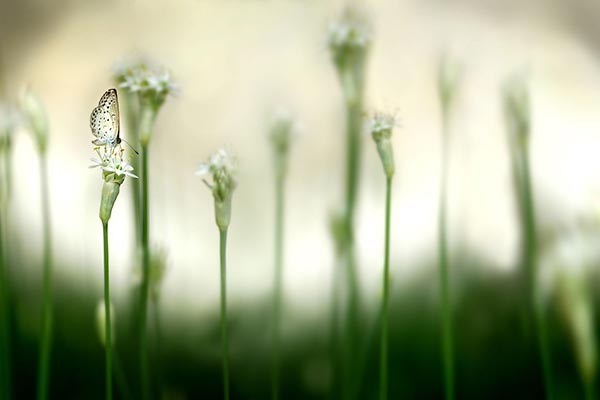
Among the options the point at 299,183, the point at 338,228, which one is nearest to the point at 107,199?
the point at 338,228

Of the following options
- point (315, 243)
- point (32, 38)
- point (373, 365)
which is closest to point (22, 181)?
point (32, 38)

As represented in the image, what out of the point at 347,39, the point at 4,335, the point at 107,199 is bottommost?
the point at 4,335

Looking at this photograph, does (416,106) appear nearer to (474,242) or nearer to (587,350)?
(474,242)

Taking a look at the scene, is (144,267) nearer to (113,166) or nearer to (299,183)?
(113,166)

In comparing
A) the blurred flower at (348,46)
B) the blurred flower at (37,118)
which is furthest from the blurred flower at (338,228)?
the blurred flower at (37,118)

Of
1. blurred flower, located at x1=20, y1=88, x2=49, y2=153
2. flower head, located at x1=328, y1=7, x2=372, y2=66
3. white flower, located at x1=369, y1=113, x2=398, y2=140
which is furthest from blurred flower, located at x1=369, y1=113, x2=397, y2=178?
blurred flower, located at x1=20, y1=88, x2=49, y2=153

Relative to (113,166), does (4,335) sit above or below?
below
